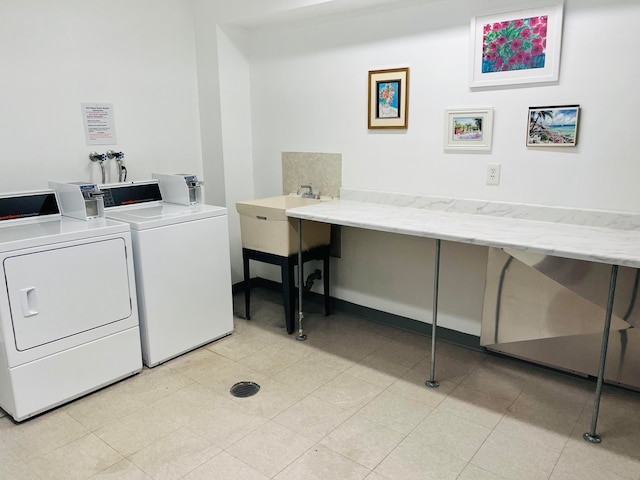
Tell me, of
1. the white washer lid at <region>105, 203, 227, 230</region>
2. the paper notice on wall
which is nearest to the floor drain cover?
the white washer lid at <region>105, 203, 227, 230</region>

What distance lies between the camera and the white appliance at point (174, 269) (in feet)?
9.12

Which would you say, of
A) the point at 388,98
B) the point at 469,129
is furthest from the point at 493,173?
the point at 388,98

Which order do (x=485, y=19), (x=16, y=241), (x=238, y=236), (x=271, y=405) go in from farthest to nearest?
1. (x=238, y=236)
2. (x=485, y=19)
3. (x=271, y=405)
4. (x=16, y=241)

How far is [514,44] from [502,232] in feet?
3.57

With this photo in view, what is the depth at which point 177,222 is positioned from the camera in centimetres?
288

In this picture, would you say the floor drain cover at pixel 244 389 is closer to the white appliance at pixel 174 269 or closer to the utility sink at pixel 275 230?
the white appliance at pixel 174 269

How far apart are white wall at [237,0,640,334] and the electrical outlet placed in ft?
0.10

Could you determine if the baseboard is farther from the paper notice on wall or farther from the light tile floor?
the paper notice on wall

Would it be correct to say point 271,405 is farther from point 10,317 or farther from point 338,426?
point 10,317

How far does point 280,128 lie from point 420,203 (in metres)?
1.42

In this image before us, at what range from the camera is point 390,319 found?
351 centimetres

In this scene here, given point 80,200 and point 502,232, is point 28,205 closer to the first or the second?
point 80,200

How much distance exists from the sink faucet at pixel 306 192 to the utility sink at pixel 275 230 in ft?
0.26

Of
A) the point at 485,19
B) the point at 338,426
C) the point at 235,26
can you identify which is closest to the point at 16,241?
the point at 338,426
